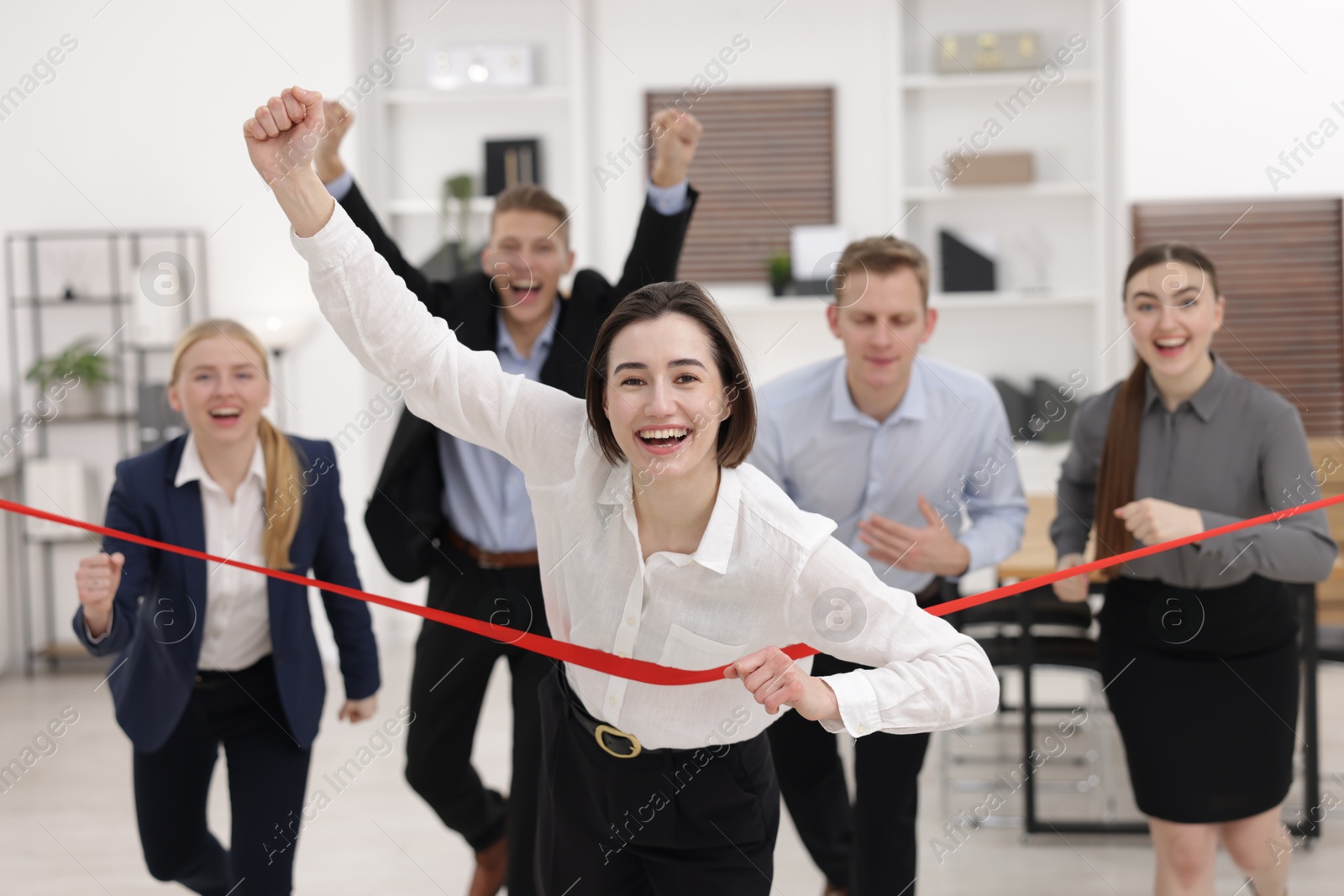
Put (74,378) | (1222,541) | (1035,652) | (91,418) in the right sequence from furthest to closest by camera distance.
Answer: (91,418), (74,378), (1035,652), (1222,541)

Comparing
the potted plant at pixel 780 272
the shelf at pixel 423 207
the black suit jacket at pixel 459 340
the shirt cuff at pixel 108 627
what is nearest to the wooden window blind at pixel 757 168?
the potted plant at pixel 780 272

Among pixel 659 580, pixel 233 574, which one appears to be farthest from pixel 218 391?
pixel 659 580

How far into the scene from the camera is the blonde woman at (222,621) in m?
2.32

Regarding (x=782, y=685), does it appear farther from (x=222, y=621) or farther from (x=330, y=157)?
(x=330, y=157)

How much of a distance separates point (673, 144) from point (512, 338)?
2.15ft

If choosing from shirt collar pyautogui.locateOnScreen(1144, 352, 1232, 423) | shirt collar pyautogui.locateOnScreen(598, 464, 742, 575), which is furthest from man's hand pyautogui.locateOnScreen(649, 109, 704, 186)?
shirt collar pyautogui.locateOnScreen(1144, 352, 1232, 423)

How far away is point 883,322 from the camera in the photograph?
8.31 feet

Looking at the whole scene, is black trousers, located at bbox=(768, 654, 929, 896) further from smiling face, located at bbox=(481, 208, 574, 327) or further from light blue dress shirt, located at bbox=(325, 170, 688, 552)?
smiling face, located at bbox=(481, 208, 574, 327)

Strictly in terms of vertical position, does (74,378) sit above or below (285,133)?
below

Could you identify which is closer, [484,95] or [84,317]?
[84,317]

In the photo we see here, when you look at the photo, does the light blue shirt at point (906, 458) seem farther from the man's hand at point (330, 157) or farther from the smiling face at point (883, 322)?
the man's hand at point (330, 157)

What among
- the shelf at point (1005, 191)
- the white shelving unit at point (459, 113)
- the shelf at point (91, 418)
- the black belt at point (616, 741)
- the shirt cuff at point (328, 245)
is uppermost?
the white shelving unit at point (459, 113)

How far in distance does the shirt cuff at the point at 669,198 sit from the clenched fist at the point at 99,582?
4.10 feet

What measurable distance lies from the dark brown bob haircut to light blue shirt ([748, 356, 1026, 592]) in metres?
0.92
